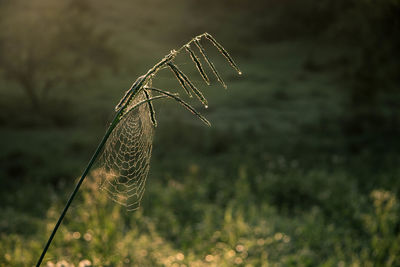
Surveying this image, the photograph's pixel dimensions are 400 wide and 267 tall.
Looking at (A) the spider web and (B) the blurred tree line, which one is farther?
(B) the blurred tree line

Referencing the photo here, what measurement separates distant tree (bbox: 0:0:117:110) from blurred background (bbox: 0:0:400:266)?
0.13ft

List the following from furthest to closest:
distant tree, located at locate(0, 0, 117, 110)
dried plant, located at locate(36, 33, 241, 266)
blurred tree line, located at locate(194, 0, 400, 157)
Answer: distant tree, located at locate(0, 0, 117, 110), blurred tree line, located at locate(194, 0, 400, 157), dried plant, located at locate(36, 33, 241, 266)

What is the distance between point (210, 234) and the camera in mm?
4660

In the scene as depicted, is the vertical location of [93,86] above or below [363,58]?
above

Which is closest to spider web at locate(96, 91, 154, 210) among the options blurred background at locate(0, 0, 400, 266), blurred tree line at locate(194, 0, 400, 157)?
blurred background at locate(0, 0, 400, 266)

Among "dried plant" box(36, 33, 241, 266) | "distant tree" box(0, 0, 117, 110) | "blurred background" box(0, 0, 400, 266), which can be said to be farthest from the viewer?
"distant tree" box(0, 0, 117, 110)

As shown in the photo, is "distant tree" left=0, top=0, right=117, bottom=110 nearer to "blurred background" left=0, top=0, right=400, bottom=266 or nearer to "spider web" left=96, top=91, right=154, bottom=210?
"blurred background" left=0, top=0, right=400, bottom=266

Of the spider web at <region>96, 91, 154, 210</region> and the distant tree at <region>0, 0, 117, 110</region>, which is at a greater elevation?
the distant tree at <region>0, 0, 117, 110</region>

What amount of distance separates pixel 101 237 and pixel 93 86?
1205 centimetres

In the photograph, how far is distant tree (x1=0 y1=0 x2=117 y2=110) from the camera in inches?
429

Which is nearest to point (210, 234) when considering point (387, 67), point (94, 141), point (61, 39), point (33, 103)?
point (94, 141)

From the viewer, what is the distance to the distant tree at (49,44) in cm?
1089

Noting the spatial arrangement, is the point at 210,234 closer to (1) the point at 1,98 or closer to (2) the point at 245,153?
(2) the point at 245,153

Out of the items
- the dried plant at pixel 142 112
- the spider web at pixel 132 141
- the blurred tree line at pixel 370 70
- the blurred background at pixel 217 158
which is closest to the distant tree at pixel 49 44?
the blurred background at pixel 217 158
